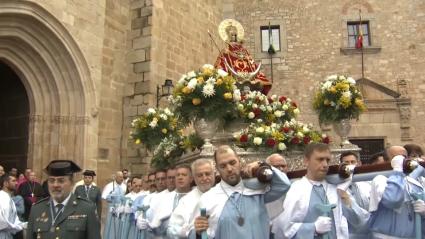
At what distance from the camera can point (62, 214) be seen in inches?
147

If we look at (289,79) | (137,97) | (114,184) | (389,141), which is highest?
(289,79)

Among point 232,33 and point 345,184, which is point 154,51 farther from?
point 345,184

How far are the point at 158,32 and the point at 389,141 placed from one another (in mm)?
8930

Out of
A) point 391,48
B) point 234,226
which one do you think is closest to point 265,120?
point 234,226

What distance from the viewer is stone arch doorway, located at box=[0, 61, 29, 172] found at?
11.8 metres

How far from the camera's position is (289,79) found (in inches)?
701

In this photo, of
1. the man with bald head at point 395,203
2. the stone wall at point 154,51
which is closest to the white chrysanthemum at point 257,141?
the man with bald head at point 395,203

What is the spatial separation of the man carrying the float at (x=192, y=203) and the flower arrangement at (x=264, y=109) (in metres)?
3.89

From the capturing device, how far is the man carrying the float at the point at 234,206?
353cm

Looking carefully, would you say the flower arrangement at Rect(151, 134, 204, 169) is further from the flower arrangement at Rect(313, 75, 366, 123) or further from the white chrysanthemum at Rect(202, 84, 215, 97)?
the flower arrangement at Rect(313, 75, 366, 123)

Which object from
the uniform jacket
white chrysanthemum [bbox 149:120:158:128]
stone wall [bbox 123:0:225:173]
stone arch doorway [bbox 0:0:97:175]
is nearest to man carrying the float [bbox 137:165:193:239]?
the uniform jacket

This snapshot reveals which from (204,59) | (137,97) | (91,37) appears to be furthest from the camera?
→ (204,59)

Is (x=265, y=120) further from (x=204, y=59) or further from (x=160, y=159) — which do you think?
(x=204, y=59)

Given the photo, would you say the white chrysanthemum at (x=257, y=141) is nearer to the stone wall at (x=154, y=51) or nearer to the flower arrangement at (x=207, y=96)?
the flower arrangement at (x=207, y=96)
